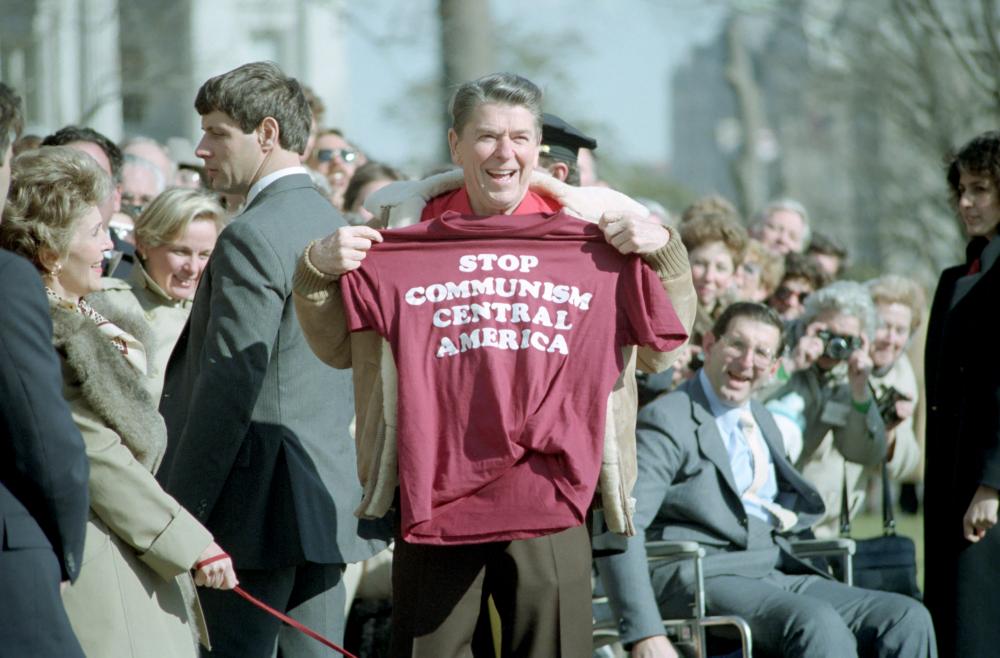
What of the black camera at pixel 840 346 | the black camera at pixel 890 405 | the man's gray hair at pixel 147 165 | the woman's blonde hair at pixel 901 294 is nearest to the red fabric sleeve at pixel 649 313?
the black camera at pixel 840 346

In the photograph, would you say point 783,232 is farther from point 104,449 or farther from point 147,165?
point 104,449

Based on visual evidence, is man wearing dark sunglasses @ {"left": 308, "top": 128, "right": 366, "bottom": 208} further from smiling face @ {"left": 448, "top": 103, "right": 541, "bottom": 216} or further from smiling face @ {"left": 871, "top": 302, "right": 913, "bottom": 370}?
smiling face @ {"left": 448, "top": 103, "right": 541, "bottom": 216}

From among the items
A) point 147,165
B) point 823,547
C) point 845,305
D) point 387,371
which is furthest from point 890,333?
point 387,371

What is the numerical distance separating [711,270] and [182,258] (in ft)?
8.45

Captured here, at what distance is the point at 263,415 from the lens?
4.64 meters

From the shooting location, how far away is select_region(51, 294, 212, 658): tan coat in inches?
151

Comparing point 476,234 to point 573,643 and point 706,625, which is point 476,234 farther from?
point 706,625

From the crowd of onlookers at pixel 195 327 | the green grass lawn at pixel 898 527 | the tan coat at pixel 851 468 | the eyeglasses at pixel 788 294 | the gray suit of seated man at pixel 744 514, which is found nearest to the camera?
the crowd of onlookers at pixel 195 327

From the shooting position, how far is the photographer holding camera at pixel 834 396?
6770 millimetres

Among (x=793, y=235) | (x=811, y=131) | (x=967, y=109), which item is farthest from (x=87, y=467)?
(x=811, y=131)

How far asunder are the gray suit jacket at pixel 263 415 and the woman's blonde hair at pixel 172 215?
3.81 ft

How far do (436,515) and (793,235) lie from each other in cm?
579

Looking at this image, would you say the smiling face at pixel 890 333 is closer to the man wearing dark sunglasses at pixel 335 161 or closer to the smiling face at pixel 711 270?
the smiling face at pixel 711 270

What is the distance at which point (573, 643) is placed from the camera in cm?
405
